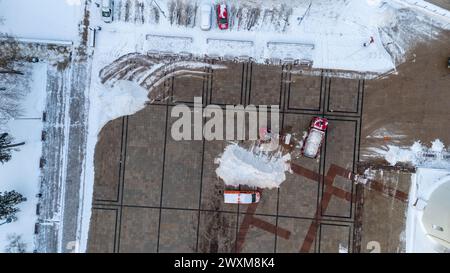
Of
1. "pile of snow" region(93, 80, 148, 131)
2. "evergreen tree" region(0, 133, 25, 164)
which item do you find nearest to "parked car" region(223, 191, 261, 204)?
"pile of snow" region(93, 80, 148, 131)

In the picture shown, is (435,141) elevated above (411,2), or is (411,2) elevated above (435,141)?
(411,2)

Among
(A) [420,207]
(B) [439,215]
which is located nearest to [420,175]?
(A) [420,207]

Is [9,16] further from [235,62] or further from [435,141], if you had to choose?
[435,141]

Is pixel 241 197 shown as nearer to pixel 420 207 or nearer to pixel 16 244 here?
pixel 420 207

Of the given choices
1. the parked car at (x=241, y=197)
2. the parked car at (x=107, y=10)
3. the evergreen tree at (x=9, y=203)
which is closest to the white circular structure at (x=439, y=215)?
the parked car at (x=241, y=197)

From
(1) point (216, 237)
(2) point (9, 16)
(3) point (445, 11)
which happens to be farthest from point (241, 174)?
(2) point (9, 16)
